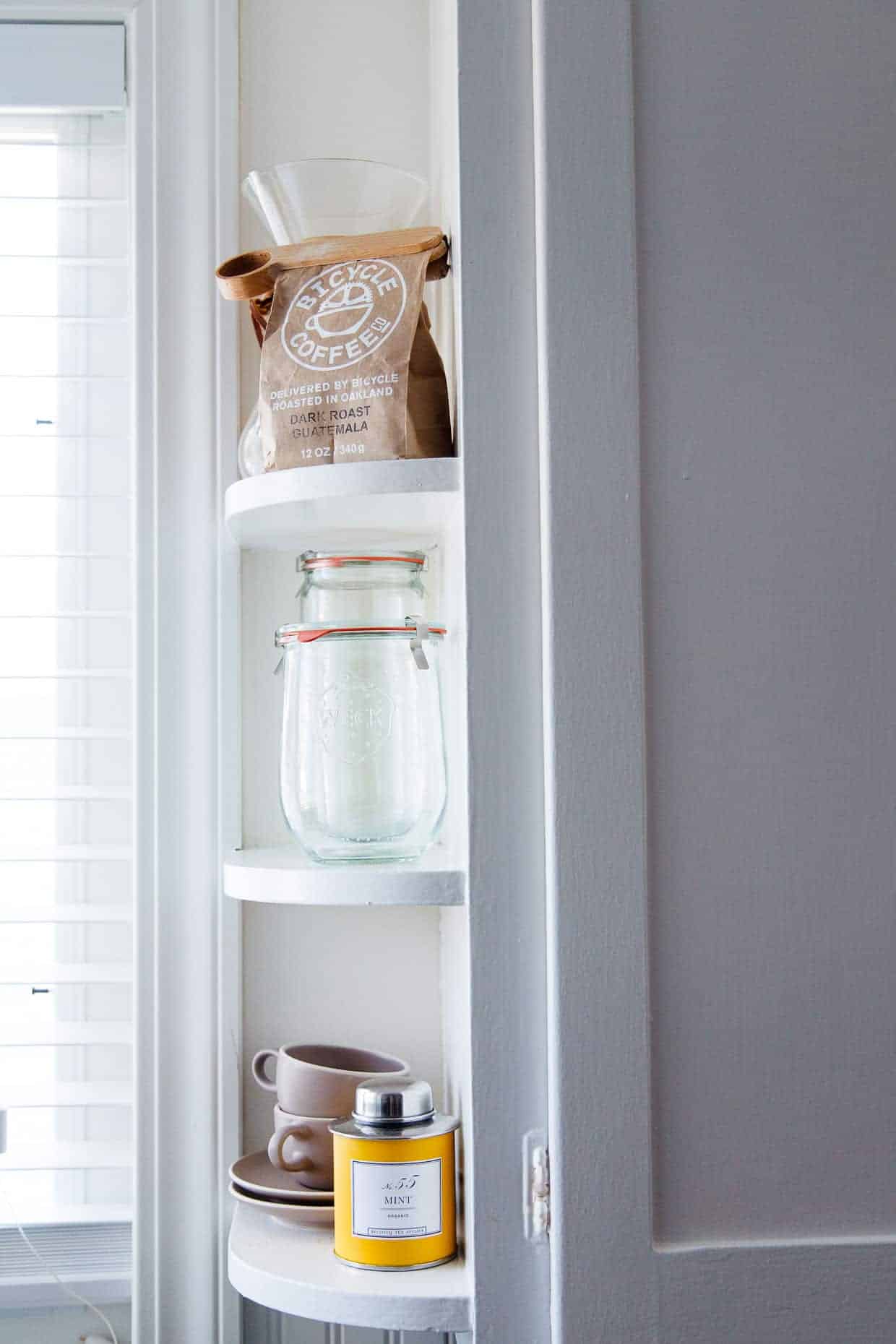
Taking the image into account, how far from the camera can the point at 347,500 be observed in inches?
35.1

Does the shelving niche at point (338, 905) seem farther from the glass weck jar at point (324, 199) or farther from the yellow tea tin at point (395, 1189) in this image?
the glass weck jar at point (324, 199)

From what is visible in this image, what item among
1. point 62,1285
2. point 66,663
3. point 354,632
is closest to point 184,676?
point 66,663

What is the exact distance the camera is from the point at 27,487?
1.20 metres

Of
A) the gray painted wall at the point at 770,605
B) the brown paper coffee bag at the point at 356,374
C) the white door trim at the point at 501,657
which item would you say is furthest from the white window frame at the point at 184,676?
the gray painted wall at the point at 770,605

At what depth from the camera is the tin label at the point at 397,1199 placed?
862 millimetres

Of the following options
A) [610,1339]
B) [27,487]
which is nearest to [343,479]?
[27,487]

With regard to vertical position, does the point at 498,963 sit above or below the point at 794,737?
below

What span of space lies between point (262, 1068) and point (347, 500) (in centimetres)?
51

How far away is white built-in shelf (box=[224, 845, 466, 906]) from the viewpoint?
0.84 meters

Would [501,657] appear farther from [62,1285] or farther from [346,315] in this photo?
[62,1285]

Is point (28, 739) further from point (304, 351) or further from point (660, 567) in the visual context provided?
point (660, 567)

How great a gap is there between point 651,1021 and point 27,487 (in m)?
0.79

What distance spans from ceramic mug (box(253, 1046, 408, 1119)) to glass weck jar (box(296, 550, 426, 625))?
36 cm

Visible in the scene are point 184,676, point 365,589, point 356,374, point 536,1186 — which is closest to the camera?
point 536,1186
